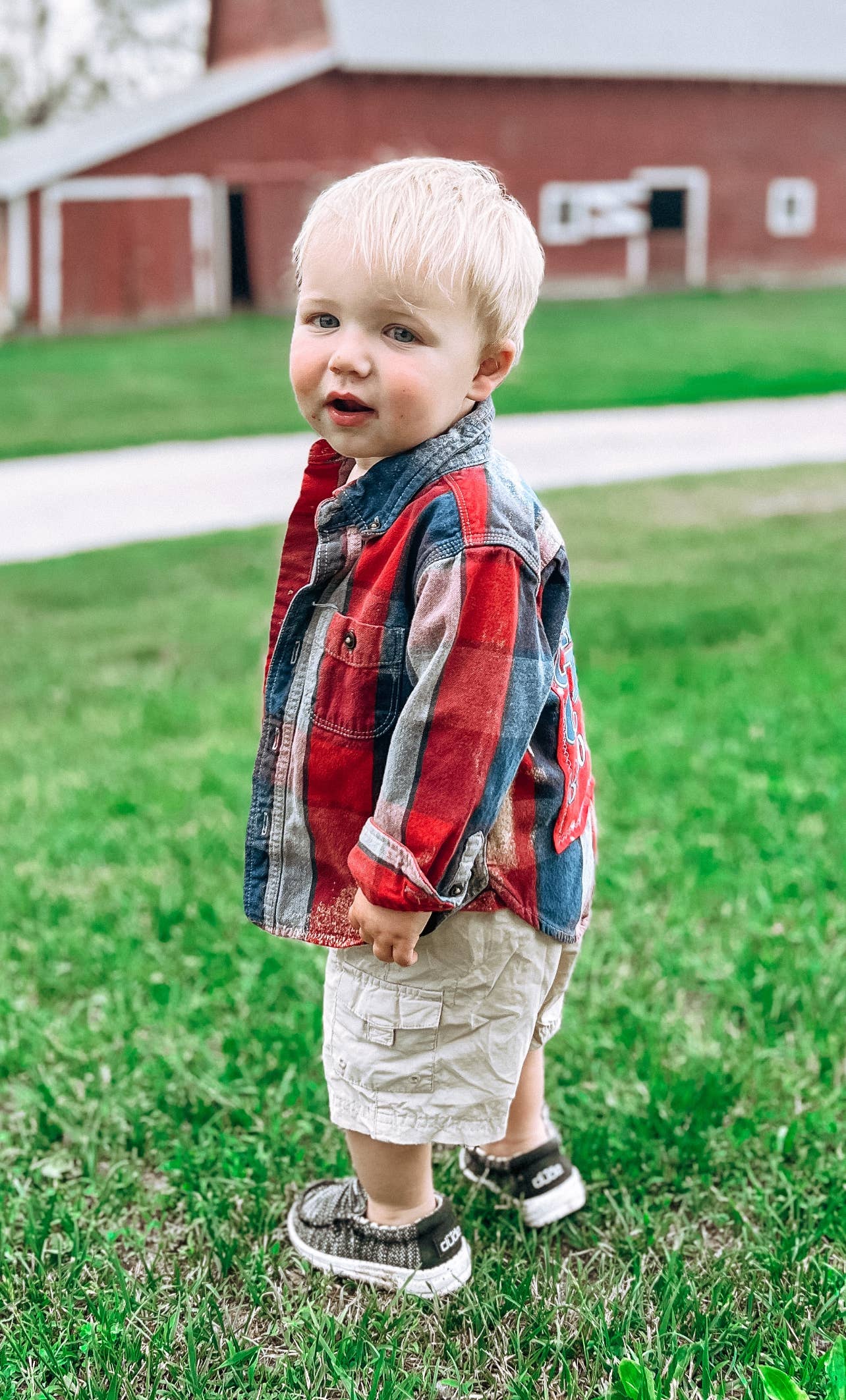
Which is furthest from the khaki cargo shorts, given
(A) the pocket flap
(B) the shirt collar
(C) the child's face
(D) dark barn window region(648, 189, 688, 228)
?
(D) dark barn window region(648, 189, 688, 228)

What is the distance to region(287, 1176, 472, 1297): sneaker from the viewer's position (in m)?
1.96

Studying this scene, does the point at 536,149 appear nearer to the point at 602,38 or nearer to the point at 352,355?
the point at 602,38

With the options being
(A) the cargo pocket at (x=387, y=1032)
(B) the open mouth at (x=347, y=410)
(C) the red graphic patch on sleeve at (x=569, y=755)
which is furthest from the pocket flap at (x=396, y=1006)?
(B) the open mouth at (x=347, y=410)

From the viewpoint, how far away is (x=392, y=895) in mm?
1632

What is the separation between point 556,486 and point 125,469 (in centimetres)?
301

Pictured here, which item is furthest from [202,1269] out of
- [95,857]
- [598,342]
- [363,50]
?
[363,50]

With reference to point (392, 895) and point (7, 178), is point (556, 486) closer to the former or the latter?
point (392, 895)

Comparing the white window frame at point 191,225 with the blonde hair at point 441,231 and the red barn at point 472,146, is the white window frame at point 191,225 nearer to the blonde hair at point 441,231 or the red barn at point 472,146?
the red barn at point 472,146

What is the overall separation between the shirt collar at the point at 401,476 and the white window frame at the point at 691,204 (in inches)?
953

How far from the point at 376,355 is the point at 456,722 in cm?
44

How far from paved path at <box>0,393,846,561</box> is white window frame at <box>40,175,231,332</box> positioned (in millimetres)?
10698

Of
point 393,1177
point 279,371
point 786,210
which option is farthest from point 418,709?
point 786,210

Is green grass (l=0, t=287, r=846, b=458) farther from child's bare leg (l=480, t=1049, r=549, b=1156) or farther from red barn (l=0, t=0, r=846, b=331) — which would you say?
child's bare leg (l=480, t=1049, r=549, b=1156)

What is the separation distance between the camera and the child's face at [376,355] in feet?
5.36
